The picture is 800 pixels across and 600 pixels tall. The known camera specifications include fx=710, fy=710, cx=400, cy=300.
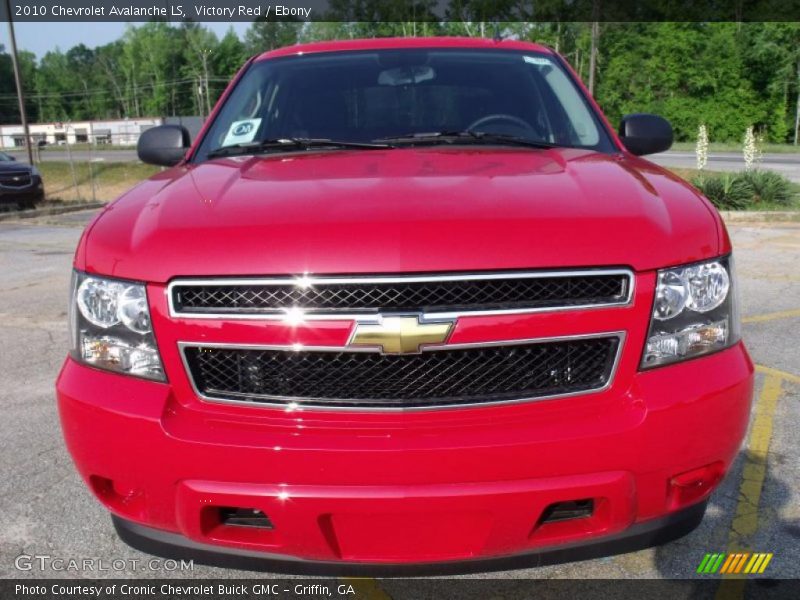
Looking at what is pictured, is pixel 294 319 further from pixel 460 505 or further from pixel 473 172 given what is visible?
pixel 473 172

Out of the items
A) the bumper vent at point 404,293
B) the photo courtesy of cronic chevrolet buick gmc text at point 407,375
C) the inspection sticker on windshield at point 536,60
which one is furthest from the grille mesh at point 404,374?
the inspection sticker on windshield at point 536,60

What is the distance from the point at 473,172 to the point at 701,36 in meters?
53.9

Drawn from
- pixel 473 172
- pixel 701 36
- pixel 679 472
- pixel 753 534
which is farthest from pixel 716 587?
pixel 701 36

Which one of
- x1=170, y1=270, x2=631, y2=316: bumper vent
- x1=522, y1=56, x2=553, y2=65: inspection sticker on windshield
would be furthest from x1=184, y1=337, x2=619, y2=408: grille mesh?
x1=522, y1=56, x2=553, y2=65: inspection sticker on windshield

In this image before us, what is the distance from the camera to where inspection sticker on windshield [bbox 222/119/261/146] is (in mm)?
3041

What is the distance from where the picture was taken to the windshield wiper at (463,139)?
2.82m

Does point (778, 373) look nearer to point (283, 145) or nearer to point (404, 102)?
point (404, 102)

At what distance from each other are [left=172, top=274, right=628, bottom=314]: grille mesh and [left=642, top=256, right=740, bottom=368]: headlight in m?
0.14

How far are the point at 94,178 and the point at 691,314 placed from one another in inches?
1239

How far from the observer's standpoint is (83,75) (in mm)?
118250

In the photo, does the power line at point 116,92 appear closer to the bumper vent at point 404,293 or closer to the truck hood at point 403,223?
the truck hood at point 403,223

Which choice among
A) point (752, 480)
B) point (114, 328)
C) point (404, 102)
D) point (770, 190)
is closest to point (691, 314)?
point (752, 480)

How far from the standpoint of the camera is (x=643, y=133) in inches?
129

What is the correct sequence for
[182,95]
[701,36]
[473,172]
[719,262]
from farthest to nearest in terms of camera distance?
[182,95], [701,36], [473,172], [719,262]
